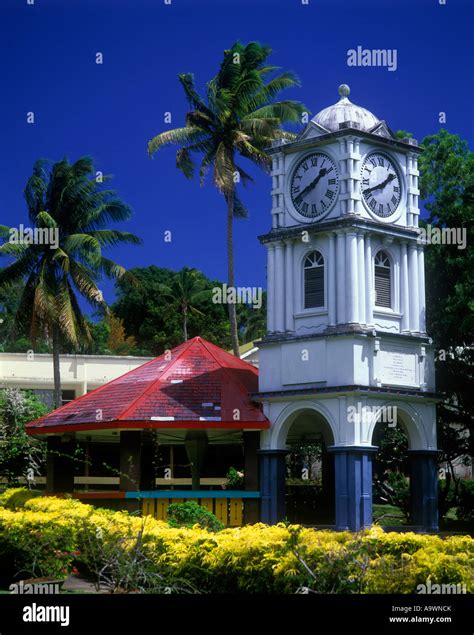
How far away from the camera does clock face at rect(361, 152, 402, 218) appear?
28.0 meters

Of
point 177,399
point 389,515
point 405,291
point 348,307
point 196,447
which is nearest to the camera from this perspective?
point 348,307

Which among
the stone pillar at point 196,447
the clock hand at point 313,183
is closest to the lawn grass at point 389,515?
the stone pillar at point 196,447

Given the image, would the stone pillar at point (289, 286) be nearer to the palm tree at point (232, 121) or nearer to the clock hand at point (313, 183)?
the clock hand at point (313, 183)

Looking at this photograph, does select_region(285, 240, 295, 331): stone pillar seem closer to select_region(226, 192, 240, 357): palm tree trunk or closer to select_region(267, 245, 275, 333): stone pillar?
select_region(267, 245, 275, 333): stone pillar

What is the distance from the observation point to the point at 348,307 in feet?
88.7

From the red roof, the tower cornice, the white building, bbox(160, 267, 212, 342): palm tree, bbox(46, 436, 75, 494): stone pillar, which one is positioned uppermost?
bbox(160, 267, 212, 342): palm tree

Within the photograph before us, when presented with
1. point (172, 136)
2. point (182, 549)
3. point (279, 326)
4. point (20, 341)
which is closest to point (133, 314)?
point (20, 341)

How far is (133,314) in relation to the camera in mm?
78250

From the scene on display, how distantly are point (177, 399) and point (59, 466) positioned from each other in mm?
5363

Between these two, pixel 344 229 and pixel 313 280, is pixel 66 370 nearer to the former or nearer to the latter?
pixel 313 280

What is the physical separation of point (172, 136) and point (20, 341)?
37816mm

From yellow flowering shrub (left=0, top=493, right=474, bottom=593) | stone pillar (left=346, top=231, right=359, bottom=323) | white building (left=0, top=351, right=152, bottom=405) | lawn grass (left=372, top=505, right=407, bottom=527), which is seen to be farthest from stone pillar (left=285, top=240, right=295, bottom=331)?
white building (left=0, top=351, right=152, bottom=405)

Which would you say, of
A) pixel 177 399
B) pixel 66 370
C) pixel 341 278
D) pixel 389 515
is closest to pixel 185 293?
pixel 66 370

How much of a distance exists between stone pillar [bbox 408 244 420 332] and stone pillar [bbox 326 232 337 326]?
2.43 meters
